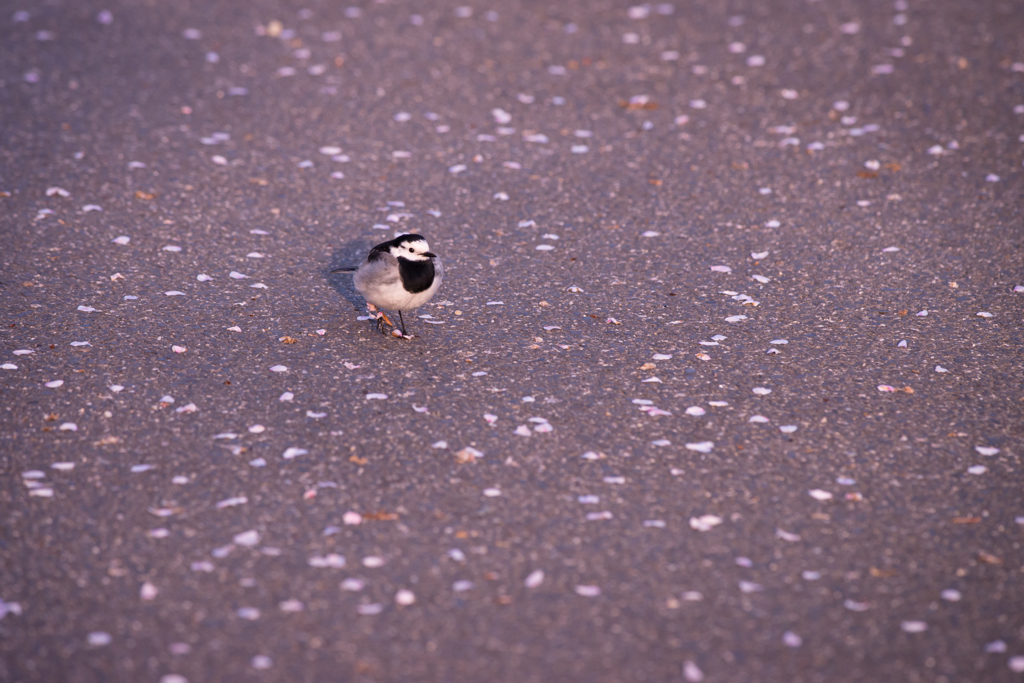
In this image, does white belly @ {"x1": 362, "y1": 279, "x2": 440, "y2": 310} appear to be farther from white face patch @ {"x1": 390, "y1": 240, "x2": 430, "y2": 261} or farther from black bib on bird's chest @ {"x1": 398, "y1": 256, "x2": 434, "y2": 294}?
white face patch @ {"x1": 390, "y1": 240, "x2": 430, "y2": 261}

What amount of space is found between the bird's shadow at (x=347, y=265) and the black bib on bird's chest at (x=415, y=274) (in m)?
1.12

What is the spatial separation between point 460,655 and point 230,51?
9885 millimetres

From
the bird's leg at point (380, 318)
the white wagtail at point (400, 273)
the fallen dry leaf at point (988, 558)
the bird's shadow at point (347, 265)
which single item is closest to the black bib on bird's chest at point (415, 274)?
the white wagtail at point (400, 273)

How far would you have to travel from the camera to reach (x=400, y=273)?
20.4 ft

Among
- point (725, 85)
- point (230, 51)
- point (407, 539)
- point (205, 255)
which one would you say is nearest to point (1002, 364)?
point (407, 539)

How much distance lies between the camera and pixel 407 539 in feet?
15.9

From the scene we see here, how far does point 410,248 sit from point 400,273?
207 mm

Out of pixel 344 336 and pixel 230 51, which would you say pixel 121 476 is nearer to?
pixel 344 336

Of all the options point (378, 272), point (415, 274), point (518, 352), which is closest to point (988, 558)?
point (518, 352)

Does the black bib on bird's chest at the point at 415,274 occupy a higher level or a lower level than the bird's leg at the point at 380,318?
higher

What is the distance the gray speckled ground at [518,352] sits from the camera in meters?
4.38

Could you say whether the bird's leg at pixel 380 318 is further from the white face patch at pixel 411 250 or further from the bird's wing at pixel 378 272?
the white face patch at pixel 411 250

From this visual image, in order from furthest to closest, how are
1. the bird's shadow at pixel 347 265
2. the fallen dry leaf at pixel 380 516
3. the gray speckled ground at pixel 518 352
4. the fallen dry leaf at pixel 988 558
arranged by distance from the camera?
the bird's shadow at pixel 347 265 → the fallen dry leaf at pixel 380 516 → the fallen dry leaf at pixel 988 558 → the gray speckled ground at pixel 518 352

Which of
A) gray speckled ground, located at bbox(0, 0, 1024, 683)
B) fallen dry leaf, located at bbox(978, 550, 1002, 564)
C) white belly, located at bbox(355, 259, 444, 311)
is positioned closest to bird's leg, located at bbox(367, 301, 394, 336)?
gray speckled ground, located at bbox(0, 0, 1024, 683)
